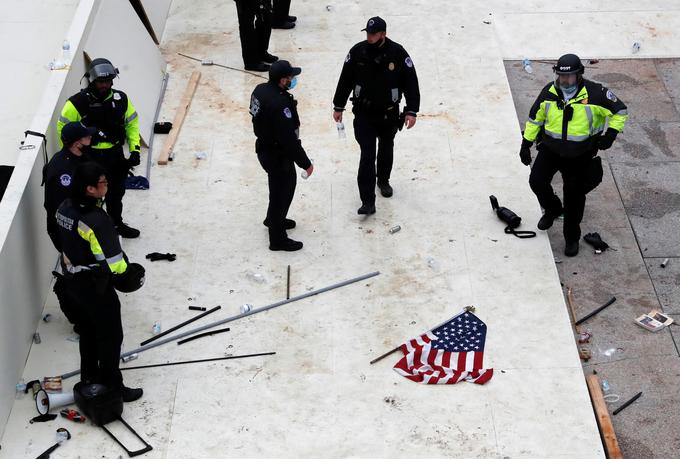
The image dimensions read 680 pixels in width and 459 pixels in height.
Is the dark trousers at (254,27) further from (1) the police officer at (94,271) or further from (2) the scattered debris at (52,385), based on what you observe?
(2) the scattered debris at (52,385)

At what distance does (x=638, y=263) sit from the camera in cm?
945

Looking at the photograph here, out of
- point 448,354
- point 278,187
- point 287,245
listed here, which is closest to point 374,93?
point 278,187

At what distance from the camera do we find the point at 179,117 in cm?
1148

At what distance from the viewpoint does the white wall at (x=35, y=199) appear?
7973 mm

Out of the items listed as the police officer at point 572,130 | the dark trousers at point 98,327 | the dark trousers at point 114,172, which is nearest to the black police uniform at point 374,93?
the police officer at point 572,130

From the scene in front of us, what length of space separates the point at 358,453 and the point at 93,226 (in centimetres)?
251

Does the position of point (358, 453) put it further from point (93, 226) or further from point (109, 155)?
point (109, 155)

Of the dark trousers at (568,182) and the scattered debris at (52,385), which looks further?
the dark trousers at (568,182)

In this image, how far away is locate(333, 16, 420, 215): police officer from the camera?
943 cm

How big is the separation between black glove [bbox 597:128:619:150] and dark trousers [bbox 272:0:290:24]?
5490mm

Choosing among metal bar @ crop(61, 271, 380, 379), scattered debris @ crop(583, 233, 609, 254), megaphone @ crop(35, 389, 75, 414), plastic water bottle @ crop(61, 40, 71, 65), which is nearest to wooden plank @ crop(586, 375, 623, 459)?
scattered debris @ crop(583, 233, 609, 254)

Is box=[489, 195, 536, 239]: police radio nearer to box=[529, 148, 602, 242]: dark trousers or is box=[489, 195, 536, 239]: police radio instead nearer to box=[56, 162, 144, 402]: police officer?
box=[529, 148, 602, 242]: dark trousers

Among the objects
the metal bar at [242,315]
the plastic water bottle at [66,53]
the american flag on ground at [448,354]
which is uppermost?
the plastic water bottle at [66,53]

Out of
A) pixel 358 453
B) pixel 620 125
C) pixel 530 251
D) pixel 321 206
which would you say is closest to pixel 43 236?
pixel 321 206
